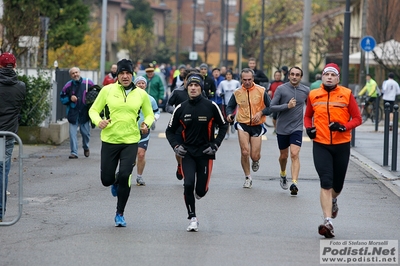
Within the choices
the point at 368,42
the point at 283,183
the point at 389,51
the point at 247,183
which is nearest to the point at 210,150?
the point at 283,183

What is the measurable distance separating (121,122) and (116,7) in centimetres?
8160

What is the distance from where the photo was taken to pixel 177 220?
1071 cm

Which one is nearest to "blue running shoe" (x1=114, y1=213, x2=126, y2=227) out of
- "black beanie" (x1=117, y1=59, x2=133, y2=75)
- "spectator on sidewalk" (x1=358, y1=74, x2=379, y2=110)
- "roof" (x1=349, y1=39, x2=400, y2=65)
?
"black beanie" (x1=117, y1=59, x2=133, y2=75)

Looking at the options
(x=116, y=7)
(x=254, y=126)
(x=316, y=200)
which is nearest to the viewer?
(x=316, y=200)

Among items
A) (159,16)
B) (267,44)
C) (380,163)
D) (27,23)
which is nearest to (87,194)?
(380,163)

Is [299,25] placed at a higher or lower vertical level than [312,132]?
higher

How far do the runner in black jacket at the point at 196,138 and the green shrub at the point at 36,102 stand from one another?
10.8 m

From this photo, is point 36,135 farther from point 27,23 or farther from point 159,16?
point 159,16

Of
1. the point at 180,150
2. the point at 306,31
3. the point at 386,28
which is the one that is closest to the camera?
the point at 180,150

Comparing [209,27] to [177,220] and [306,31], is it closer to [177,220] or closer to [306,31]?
[306,31]

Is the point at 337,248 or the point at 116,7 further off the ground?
the point at 116,7

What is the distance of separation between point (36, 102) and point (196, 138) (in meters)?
11.1

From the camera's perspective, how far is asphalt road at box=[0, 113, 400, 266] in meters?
8.59

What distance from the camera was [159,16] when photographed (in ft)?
343
